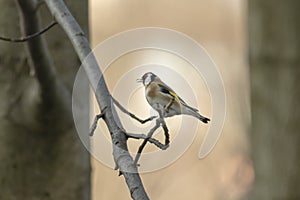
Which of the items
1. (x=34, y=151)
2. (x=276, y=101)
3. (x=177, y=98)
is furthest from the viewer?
(x=276, y=101)

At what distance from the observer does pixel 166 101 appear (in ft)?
Result: 1.52

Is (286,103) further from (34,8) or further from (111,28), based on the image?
(111,28)

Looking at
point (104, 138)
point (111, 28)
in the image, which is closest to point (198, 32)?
point (111, 28)

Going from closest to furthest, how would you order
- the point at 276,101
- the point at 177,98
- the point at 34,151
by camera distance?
1. the point at 177,98
2. the point at 34,151
3. the point at 276,101

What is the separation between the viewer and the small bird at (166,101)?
18.1 inches

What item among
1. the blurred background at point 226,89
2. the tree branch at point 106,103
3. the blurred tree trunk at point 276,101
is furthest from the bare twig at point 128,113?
the blurred tree trunk at point 276,101

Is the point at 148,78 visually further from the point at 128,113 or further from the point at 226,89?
the point at 226,89

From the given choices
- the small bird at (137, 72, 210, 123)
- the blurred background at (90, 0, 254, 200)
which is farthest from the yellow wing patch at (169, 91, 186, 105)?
the blurred background at (90, 0, 254, 200)

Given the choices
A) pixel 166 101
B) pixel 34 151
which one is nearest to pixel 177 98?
pixel 166 101

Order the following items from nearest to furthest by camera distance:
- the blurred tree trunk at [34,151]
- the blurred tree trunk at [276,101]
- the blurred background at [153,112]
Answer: the blurred background at [153,112] → the blurred tree trunk at [34,151] → the blurred tree trunk at [276,101]

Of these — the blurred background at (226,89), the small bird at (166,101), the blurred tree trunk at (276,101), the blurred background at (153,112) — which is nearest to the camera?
the small bird at (166,101)

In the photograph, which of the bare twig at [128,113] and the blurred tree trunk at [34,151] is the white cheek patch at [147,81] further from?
the blurred tree trunk at [34,151]

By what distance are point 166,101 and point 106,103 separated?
8 centimetres

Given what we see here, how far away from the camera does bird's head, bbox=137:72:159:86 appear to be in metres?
0.50
